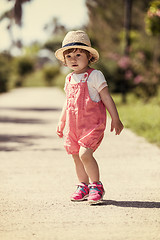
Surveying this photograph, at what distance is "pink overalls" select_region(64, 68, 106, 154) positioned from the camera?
15.1ft

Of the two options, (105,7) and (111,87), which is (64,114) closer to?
(111,87)

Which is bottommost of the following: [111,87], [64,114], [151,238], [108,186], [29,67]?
[29,67]

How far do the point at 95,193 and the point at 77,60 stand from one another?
1.31 meters

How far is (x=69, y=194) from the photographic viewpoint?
5.07 metres

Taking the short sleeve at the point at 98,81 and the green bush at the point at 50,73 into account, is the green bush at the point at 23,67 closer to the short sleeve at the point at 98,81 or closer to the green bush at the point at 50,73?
the green bush at the point at 50,73

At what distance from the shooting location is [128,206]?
14.7ft

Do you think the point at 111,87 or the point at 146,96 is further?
the point at 111,87

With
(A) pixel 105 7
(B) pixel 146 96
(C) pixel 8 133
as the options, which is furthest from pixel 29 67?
(C) pixel 8 133

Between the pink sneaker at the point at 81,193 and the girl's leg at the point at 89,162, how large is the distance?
0.21 metres

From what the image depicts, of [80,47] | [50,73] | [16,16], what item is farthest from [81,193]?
[50,73]

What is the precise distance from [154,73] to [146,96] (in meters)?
1.21

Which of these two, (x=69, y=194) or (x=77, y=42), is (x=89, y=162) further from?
(x=77, y=42)

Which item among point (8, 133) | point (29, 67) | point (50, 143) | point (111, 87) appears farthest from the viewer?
point (29, 67)

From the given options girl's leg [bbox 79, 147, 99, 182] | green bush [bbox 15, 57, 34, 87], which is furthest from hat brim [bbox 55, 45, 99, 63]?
green bush [bbox 15, 57, 34, 87]
